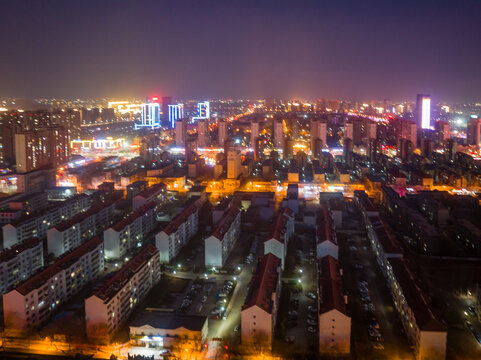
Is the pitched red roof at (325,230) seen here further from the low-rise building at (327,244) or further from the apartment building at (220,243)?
the apartment building at (220,243)

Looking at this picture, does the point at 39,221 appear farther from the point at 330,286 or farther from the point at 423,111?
the point at 423,111

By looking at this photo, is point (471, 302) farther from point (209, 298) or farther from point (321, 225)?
point (209, 298)

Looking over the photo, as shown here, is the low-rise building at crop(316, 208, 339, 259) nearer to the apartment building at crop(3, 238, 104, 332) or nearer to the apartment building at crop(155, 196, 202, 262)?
the apartment building at crop(155, 196, 202, 262)

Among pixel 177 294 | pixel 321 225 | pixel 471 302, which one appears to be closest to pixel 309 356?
pixel 177 294

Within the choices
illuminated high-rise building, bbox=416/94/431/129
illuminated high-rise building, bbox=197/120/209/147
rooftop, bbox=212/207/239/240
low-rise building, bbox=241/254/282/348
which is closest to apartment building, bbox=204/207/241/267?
rooftop, bbox=212/207/239/240

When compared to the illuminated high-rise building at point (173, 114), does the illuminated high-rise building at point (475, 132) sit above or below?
below

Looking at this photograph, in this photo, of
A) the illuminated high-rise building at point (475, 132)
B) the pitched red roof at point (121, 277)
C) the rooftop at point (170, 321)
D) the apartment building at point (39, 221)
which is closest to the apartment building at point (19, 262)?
the apartment building at point (39, 221)
